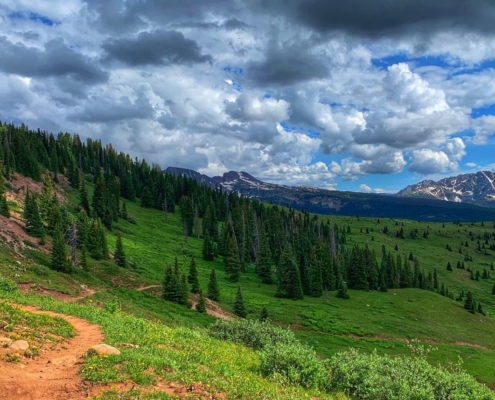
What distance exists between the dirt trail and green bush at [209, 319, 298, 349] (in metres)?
12.1

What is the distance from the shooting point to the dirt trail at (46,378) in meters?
9.73

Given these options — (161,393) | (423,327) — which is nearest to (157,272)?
(423,327)

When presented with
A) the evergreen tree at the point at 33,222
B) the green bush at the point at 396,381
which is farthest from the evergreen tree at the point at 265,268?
the green bush at the point at 396,381

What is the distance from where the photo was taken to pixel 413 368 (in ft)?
62.8

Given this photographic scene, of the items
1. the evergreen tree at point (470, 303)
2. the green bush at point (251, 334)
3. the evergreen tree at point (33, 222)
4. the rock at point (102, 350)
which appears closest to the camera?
the rock at point (102, 350)

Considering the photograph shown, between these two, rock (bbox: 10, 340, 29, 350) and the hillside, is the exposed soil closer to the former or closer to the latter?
the hillside

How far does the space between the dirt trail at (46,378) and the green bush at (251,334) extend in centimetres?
1212

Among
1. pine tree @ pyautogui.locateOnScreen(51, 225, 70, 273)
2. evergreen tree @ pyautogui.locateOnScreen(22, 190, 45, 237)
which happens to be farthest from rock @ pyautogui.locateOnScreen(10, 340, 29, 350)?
evergreen tree @ pyautogui.locateOnScreen(22, 190, 45, 237)

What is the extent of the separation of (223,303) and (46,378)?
60.2 metres

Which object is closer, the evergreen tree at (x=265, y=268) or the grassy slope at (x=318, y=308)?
the grassy slope at (x=318, y=308)

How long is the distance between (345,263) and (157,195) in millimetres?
96298

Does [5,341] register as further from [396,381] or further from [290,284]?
[290,284]

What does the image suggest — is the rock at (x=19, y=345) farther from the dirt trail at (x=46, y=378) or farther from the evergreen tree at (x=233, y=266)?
the evergreen tree at (x=233, y=266)

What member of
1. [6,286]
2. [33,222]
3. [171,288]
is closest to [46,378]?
[6,286]
